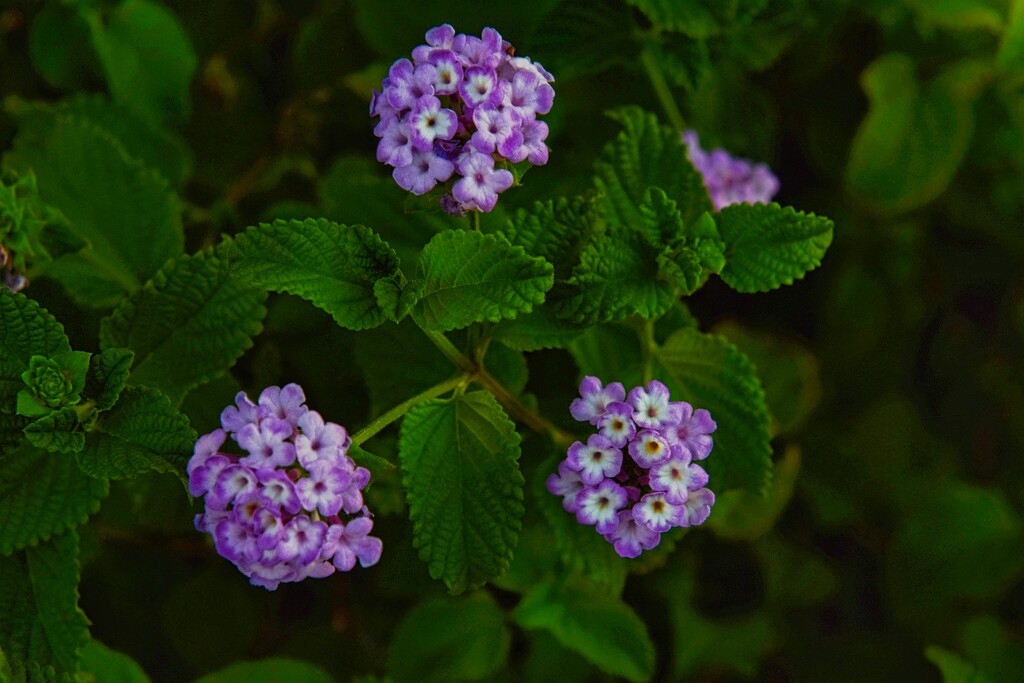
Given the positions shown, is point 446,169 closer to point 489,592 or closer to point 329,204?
point 329,204

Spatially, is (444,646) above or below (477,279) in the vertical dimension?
below

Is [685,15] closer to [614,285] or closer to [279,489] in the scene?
[614,285]

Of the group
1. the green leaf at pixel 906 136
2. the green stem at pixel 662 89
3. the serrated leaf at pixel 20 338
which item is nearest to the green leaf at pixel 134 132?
the serrated leaf at pixel 20 338

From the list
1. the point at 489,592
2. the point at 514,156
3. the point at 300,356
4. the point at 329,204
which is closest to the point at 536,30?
the point at 329,204

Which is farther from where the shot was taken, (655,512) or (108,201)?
(108,201)

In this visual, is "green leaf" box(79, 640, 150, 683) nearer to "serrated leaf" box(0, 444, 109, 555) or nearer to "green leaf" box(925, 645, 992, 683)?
"serrated leaf" box(0, 444, 109, 555)

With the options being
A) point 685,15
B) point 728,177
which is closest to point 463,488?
point 685,15
